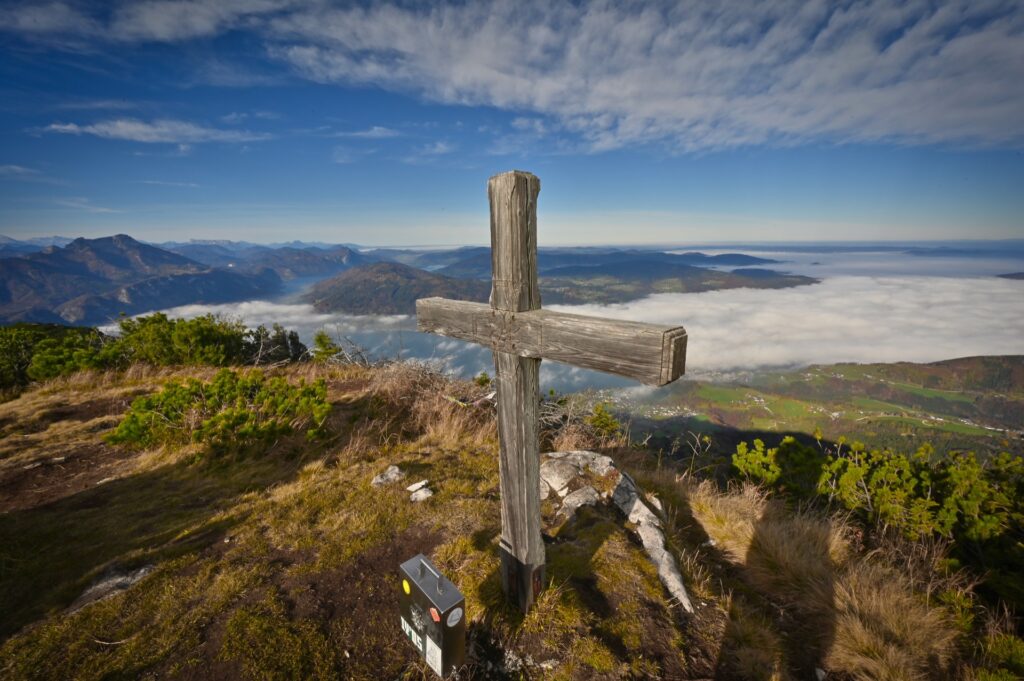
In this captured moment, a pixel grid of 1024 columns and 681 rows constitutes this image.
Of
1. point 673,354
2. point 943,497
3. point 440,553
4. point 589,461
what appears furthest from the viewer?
point 589,461

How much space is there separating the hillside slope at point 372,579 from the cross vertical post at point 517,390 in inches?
17.7

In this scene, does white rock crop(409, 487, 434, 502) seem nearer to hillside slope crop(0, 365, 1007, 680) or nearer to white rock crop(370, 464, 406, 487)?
hillside slope crop(0, 365, 1007, 680)

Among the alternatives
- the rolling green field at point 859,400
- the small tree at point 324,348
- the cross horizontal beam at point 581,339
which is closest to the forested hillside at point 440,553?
the cross horizontal beam at point 581,339

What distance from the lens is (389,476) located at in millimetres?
5641

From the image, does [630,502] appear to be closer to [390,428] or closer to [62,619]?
[390,428]

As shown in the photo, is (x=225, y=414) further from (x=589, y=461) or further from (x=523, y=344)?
(x=523, y=344)

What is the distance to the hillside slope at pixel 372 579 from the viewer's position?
3.06m

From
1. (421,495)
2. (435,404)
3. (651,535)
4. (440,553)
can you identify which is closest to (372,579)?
(440,553)

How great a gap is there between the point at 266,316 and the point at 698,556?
21980cm

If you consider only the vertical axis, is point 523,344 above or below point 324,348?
above

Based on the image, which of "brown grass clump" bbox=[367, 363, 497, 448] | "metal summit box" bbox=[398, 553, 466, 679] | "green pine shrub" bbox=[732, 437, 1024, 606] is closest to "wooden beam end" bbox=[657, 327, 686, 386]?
"metal summit box" bbox=[398, 553, 466, 679]

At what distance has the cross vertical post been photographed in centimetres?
269

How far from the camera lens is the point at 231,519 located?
4824 millimetres

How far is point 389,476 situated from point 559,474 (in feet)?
8.01
